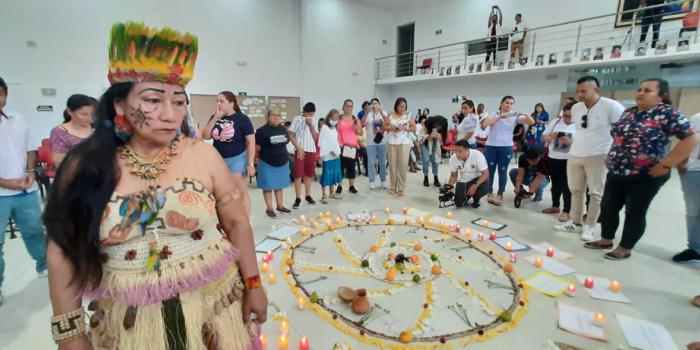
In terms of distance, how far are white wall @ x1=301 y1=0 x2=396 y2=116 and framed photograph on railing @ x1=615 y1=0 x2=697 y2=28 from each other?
274 inches

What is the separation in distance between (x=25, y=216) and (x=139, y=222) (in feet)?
7.14

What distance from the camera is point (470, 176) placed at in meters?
4.15

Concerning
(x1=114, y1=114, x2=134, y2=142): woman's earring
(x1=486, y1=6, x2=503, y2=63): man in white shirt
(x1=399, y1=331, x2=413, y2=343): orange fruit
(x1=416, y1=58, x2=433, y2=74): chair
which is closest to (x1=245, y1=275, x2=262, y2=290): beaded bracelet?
(x1=114, y1=114, x2=134, y2=142): woman's earring

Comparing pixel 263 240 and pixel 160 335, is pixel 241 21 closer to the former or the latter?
pixel 263 240

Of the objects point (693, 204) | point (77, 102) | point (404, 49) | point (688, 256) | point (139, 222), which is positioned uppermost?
point (404, 49)

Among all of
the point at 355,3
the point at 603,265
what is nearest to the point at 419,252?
the point at 603,265

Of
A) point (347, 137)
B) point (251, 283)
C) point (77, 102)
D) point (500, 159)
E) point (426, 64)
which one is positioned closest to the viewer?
point (251, 283)

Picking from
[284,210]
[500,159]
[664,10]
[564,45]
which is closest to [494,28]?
[564,45]

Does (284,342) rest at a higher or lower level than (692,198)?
lower

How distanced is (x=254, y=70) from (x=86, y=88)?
156 inches

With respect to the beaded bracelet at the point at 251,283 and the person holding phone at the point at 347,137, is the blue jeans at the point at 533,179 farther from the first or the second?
the beaded bracelet at the point at 251,283

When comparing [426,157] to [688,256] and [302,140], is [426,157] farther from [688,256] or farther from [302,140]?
[688,256]

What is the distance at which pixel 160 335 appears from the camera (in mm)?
918

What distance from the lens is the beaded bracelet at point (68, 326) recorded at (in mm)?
850
